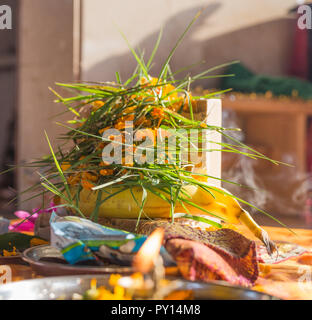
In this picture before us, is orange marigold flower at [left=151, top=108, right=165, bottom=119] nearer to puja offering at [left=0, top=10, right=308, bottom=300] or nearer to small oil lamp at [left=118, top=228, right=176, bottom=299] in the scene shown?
puja offering at [left=0, top=10, right=308, bottom=300]

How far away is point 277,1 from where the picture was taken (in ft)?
9.98

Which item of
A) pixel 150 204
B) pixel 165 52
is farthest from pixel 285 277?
pixel 165 52

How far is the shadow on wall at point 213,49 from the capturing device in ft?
7.81

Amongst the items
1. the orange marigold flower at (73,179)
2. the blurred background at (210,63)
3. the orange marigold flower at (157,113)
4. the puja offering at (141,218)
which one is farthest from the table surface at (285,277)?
the blurred background at (210,63)

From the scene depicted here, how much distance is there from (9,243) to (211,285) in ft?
1.22

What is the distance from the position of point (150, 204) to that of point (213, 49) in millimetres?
2271

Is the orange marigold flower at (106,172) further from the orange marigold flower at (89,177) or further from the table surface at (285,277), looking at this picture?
the table surface at (285,277)

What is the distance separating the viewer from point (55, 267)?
497 millimetres

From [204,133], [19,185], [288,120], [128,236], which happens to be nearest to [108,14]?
[19,185]

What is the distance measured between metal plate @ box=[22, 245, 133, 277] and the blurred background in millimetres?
1429

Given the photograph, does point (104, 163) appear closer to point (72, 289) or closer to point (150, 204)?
point (150, 204)

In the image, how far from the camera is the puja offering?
0.42m

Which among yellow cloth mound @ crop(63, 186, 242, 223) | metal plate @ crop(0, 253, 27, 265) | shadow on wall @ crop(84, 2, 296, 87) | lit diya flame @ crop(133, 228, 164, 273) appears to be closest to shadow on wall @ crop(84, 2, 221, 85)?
shadow on wall @ crop(84, 2, 296, 87)

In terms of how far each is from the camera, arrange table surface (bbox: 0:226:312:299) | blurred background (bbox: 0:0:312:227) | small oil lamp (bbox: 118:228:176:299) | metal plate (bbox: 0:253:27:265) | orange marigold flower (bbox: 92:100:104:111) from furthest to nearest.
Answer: blurred background (bbox: 0:0:312:227), orange marigold flower (bbox: 92:100:104:111), metal plate (bbox: 0:253:27:265), table surface (bbox: 0:226:312:299), small oil lamp (bbox: 118:228:176:299)
